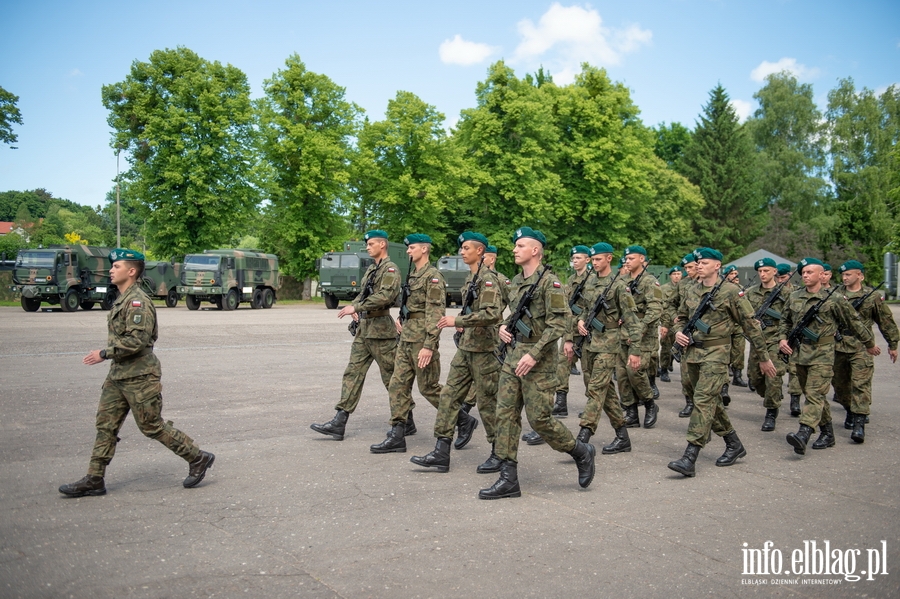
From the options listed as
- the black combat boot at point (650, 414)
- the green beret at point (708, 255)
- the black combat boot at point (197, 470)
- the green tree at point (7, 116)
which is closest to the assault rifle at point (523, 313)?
the green beret at point (708, 255)

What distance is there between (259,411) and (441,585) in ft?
19.2

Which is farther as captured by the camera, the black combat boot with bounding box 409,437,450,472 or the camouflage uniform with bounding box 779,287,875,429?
the camouflage uniform with bounding box 779,287,875,429

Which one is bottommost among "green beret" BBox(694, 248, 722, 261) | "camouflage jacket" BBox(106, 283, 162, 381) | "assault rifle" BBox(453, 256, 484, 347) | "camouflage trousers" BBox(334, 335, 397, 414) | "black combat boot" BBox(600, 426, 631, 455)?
"black combat boot" BBox(600, 426, 631, 455)

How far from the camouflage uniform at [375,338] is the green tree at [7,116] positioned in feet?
147

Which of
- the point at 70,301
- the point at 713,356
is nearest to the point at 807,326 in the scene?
the point at 713,356

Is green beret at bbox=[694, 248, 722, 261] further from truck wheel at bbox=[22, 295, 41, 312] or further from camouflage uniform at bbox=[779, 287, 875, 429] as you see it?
truck wheel at bbox=[22, 295, 41, 312]

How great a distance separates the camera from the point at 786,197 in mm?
65750

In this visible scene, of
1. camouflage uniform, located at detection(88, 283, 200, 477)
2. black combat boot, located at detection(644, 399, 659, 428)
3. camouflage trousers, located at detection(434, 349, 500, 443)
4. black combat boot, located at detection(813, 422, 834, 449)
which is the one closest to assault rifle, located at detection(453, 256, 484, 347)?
camouflage trousers, located at detection(434, 349, 500, 443)

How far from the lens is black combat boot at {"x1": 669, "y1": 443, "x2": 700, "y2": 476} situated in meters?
6.92

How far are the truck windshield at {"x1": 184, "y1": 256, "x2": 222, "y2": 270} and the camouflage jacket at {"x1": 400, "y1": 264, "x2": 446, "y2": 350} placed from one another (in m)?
26.4

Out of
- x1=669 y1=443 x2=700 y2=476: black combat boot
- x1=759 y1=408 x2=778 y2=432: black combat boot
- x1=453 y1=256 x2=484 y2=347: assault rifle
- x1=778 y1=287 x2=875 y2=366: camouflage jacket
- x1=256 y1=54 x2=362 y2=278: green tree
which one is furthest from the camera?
x1=256 y1=54 x2=362 y2=278: green tree

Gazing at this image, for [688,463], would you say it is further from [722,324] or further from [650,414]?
[650,414]

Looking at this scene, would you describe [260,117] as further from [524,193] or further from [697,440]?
[697,440]

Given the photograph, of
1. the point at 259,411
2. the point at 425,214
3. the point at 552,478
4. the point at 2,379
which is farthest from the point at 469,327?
the point at 425,214
